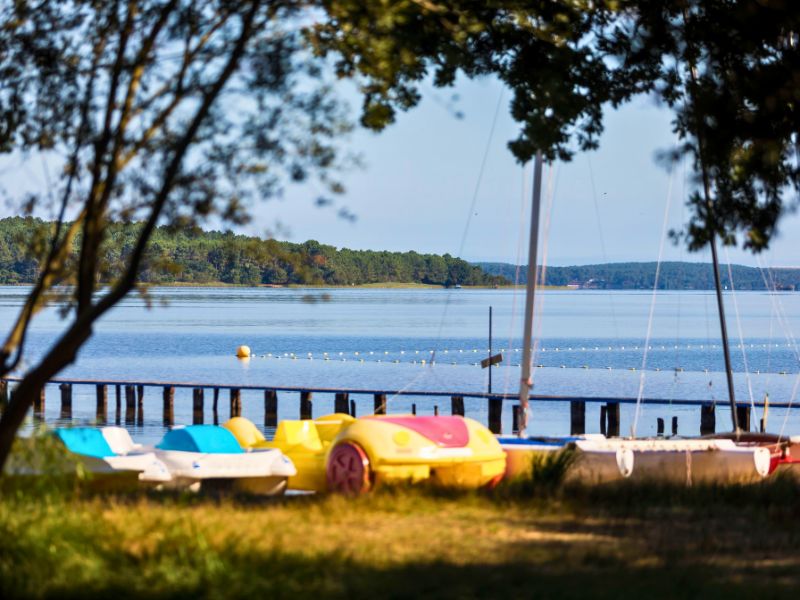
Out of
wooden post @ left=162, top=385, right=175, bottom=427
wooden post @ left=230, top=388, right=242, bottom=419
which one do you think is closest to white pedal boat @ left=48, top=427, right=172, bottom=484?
wooden post @ left=230, top=388, right=242, bottom=419

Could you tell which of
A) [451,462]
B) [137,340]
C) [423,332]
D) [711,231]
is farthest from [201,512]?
[423,332]

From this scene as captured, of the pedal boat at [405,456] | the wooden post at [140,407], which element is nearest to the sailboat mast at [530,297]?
the pedal boat at [405,456]

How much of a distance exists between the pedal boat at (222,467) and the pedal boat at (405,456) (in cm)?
33

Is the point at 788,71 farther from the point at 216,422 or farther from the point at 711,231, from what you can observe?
the point at 216,422

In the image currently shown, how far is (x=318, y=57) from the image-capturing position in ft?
33.5

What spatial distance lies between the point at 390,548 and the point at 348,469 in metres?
4.93

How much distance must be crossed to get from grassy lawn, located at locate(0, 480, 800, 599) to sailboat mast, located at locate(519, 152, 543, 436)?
31.5 feet

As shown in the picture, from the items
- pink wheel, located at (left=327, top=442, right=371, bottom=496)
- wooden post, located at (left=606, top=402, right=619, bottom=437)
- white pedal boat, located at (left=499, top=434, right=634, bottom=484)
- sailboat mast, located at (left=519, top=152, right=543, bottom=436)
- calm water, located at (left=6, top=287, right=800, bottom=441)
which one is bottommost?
calm water, located at (left=6, top=287, right=800, bottom=441)

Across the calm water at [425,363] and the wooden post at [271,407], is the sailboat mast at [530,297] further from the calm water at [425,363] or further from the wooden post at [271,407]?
the wooden post at [271,407]

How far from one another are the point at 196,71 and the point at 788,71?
6.23 metres

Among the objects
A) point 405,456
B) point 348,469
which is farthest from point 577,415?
point 348,469

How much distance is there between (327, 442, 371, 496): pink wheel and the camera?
14.2 m

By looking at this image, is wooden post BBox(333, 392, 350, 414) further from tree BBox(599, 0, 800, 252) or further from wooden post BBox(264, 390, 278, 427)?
tree BBox(599, 0, 800, 252)

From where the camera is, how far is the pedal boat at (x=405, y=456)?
1416cm
